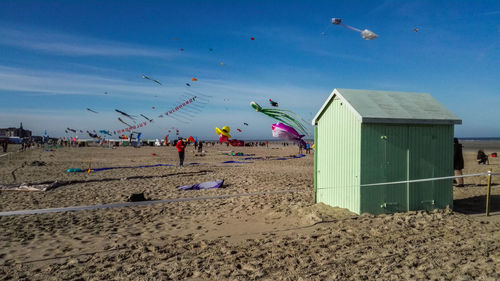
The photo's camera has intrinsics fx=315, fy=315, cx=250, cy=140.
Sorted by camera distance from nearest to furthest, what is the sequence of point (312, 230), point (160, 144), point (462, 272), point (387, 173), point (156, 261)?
point (462, 272)
point (156, 261)
point (312, 230)
point (387, 173)
point (160, 144)

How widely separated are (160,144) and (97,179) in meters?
56.7

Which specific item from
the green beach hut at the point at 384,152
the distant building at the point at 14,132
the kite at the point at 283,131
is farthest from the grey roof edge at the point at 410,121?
the distant building at the point at 14,132

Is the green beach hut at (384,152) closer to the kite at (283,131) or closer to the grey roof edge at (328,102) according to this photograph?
the grey roof edge at (328,102)

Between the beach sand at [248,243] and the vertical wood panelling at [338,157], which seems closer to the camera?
the beach sand at [248,243]

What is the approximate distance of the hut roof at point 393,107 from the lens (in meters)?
7.16

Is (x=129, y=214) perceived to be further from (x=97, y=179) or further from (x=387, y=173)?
(x=97, y=179)

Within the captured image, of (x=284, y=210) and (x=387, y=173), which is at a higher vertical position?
(x=387, y=173)

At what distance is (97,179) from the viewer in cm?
1455

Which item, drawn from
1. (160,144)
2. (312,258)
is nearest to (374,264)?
(312,258)

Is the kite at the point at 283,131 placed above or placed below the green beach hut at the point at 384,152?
above

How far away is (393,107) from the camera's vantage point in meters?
7.70

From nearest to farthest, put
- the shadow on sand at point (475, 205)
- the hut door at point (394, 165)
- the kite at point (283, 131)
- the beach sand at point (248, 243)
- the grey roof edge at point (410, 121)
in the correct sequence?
the beach sand at point (248, 243) → the grey roof edge at point (410, 121) → the hut door at point (394, 165) → the shadow on sand at point (475, 205) → the kite at point (283, 131)

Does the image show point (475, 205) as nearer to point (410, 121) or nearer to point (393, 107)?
point (410, 121)

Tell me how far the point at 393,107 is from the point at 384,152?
126 cm
